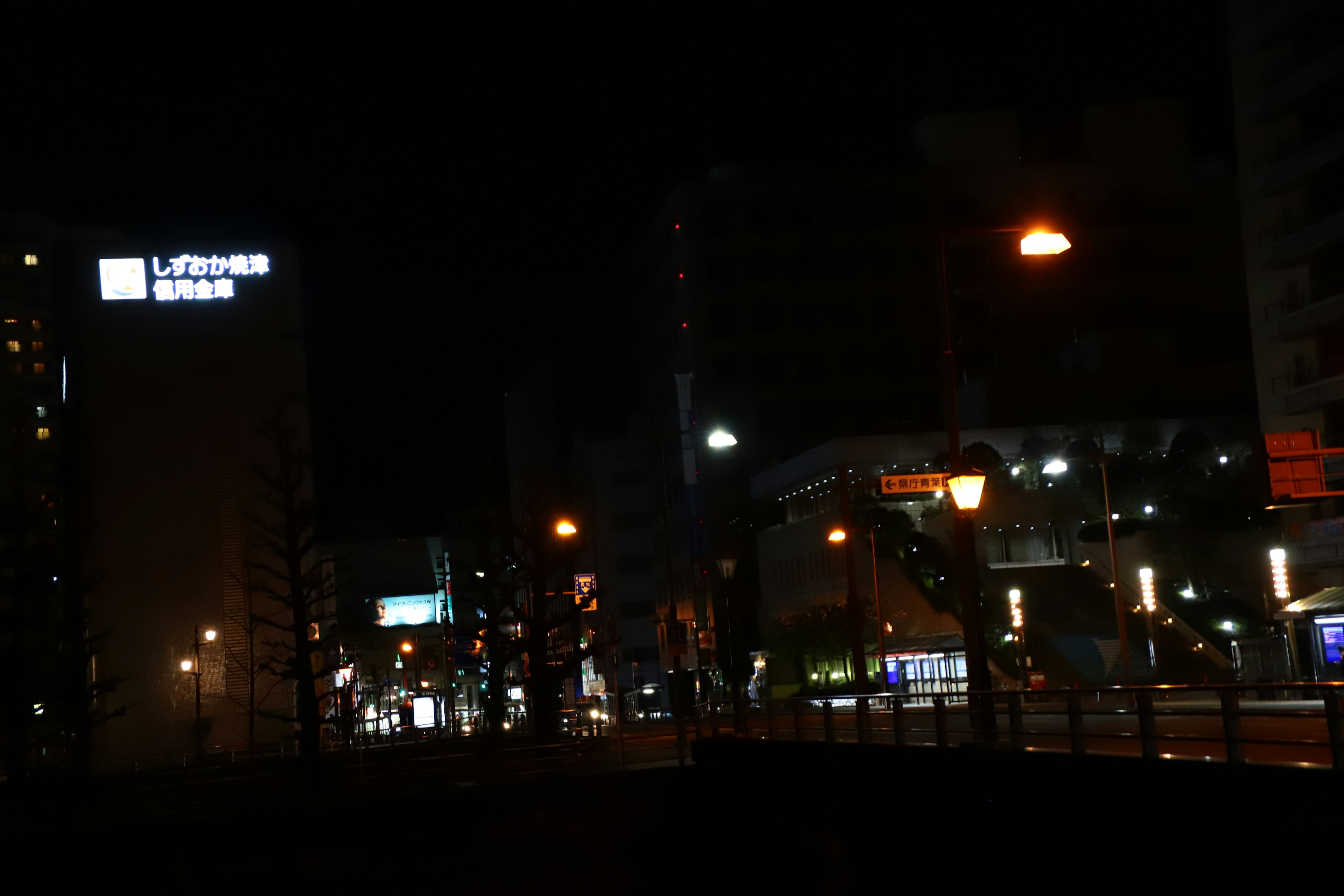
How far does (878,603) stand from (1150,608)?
1106cm

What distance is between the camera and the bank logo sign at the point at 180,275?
6919 cm

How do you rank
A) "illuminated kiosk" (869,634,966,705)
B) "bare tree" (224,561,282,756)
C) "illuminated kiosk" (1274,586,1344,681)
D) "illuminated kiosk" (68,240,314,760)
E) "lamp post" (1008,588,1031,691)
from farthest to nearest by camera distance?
"illuminated kiosk" (869,634,966,705) → "illuminated kiosk" (68,240,314,760) → "bare tree" (224,561,282,756) → "lamp post" (1008,588,1031,691) → "illuminated kiosk" (1274,586,1344,681)

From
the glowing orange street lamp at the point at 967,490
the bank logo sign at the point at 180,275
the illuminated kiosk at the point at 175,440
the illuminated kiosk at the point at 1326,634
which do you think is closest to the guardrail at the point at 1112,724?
the illuminated kiosk at the point at 1326,634

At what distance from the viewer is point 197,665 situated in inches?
2542

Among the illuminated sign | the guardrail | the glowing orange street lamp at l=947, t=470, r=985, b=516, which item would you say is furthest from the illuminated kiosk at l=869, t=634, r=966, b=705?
the glowing orange street lamp at l=947, t=470, r=985, b=516

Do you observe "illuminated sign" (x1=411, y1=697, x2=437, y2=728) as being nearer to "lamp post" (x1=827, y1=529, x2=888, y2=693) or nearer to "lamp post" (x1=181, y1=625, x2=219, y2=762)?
"lamp post" (x1=181, y1=625, x2=219, y2=762)

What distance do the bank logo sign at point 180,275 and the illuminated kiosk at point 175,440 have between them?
2.6 inches

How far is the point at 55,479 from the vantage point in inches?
2729

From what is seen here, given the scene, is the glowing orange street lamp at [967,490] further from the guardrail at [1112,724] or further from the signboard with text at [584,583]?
the signboard with text at [584,583]

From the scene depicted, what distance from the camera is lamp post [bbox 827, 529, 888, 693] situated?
6278 centimetres

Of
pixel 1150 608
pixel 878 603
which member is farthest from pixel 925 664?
pixel 1150 608

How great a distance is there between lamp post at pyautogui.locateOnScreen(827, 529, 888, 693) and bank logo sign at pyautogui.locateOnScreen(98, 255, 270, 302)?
1193 inches

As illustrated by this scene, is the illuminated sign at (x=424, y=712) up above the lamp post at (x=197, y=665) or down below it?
below

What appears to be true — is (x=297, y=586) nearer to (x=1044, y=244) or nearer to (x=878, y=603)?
(x=878, y=603)
